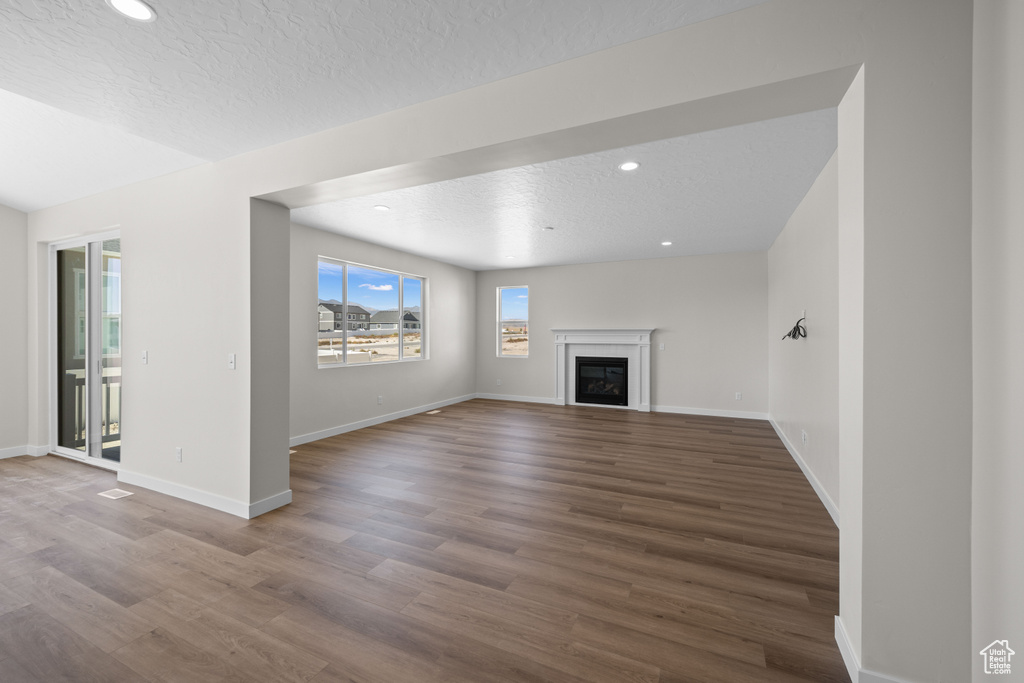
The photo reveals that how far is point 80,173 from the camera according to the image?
11.3 ft

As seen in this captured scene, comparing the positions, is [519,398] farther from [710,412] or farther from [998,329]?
[998,329]

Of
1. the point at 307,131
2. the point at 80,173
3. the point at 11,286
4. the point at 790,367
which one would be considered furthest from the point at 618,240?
the point at 11,286

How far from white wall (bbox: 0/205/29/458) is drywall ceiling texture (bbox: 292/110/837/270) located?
2.82 metres

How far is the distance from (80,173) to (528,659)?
4.80m

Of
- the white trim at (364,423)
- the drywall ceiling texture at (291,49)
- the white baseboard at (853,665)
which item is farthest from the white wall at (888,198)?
the white trim at (364,423)

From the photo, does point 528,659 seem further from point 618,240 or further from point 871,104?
point 618,240

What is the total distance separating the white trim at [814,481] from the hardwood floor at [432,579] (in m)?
0.10

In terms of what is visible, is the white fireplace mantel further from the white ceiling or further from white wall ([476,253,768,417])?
the white ceiling

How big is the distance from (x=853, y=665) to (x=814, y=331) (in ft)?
8.64

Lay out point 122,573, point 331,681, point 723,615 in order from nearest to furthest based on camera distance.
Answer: point 331,681 < point 723,615 < point 122,573

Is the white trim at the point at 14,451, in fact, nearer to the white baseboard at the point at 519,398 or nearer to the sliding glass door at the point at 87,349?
the sliding glass door at the point at 87,349

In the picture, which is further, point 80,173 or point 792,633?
point 80,173

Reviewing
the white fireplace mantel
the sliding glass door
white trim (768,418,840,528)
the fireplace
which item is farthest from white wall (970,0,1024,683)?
the fireplace

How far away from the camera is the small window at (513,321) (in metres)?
8.14
